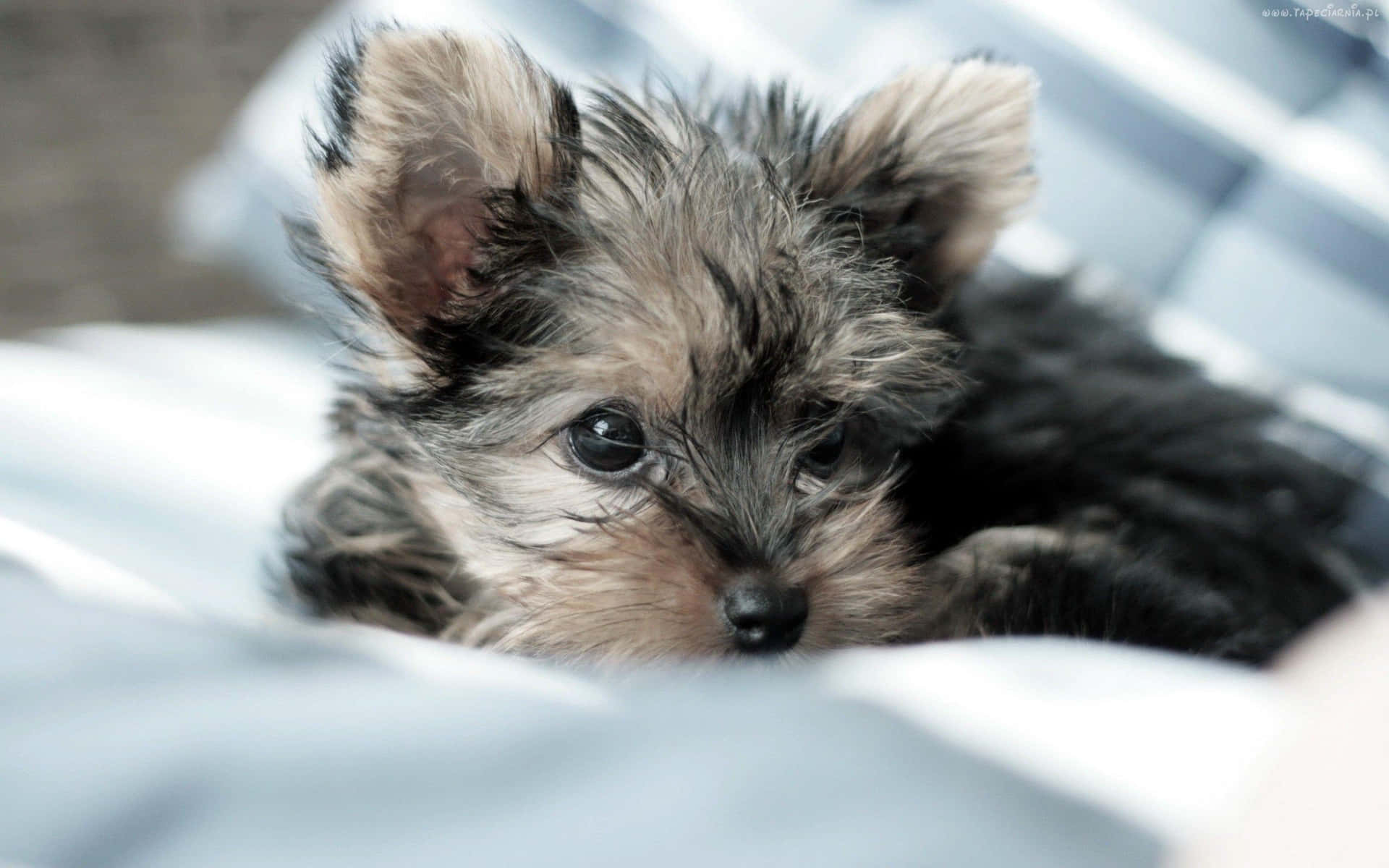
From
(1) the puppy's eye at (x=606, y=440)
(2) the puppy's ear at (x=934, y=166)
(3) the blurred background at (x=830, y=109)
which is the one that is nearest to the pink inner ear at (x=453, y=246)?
(1) the puppy's eye at (x=606, y=440)

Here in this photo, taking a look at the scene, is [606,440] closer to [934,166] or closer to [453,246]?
[453,246]

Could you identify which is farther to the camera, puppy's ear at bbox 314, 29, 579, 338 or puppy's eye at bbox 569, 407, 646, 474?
puppy's eye at bbox 569, 407, 646, 474

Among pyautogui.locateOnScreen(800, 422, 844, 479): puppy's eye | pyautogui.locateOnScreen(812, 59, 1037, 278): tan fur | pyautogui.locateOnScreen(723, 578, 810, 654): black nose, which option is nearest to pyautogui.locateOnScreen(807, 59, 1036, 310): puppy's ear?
pyautogui.locateOnScreen(812, 59, 1037, 278): tan fur

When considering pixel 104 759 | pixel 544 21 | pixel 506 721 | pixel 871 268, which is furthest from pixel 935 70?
pixel 544 21

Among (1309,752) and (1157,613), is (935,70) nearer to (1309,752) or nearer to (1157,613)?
(1157,613)

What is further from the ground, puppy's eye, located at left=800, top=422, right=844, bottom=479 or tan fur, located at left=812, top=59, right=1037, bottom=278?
tan fur, located at left=812, top=59, right=1037, bottom=278

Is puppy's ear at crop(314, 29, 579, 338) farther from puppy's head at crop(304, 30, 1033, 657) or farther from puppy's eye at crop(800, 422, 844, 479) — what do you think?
puppy's eye at crop(800, 422, 844, 479)
